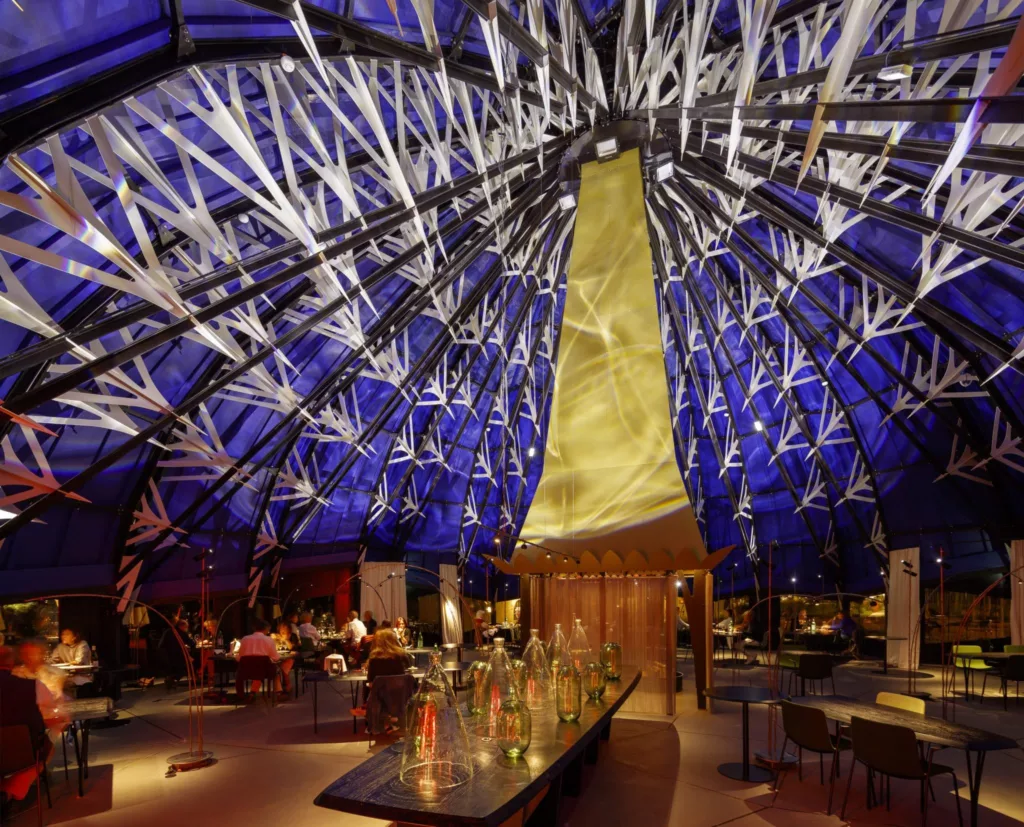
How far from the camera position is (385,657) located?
9.34m

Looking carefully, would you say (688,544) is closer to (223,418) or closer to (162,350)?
(162,350)

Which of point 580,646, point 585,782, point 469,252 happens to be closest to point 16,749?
point 580,646

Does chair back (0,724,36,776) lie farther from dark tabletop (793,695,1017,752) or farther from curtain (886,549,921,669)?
curtain (886,549,921,669)

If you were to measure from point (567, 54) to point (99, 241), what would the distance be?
5.46m

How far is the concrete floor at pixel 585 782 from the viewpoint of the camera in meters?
6.29

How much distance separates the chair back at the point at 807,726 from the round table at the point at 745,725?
0.45 metres

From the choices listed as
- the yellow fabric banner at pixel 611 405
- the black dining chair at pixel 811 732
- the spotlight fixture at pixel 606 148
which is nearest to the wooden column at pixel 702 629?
the yellow fabric banner at pixel 611 405

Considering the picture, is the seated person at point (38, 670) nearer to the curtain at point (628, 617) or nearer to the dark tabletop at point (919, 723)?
the curtain at point (628, 617)

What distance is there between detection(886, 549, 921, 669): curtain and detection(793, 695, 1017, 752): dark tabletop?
41.9 ft

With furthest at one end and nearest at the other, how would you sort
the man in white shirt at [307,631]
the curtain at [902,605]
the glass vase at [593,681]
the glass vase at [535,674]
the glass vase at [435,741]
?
the curtain at [902,605]
the man in white shirt at [307,631]
the glass vase at [593,681]
the glass vase at [535,674]
the glass vase at [435,741]

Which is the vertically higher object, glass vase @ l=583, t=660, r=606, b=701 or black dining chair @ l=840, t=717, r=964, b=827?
glass vase @ l=583, t=660, r=606, b=701

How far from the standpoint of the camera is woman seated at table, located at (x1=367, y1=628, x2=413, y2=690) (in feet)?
30.5

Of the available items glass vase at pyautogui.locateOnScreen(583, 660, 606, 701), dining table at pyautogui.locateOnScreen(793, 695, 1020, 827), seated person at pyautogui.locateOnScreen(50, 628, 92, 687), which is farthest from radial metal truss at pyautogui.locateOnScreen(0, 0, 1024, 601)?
glass vase at pyautogui.locateOnScreen(583, 660, 606, 701)

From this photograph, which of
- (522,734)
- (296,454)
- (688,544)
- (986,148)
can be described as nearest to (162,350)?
(296,454)
